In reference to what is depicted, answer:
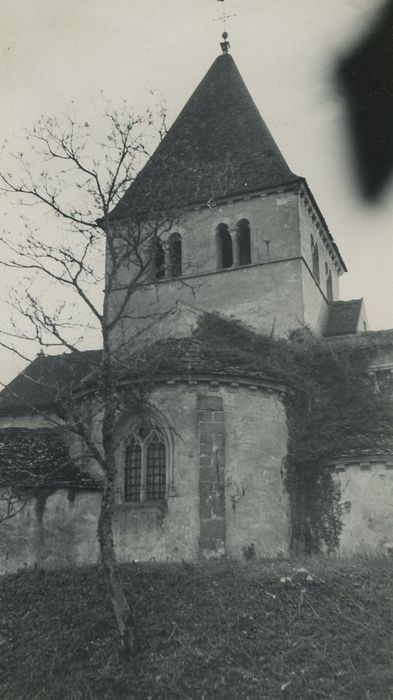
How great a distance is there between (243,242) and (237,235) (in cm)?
47

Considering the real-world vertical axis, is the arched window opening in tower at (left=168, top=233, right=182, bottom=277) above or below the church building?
above

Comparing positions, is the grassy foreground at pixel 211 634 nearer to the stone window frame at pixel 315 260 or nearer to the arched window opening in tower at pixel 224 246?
the arched window opening in tower at pixel 224 246

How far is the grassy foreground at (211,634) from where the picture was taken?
11.3 metres

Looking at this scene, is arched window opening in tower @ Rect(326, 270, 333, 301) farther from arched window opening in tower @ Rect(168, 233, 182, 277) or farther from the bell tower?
arched window opening in tower @ Rect(168, 233, 182, 277)

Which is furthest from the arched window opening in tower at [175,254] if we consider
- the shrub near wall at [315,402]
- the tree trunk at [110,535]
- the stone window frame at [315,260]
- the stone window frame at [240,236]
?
the tree trunk at [110,535]

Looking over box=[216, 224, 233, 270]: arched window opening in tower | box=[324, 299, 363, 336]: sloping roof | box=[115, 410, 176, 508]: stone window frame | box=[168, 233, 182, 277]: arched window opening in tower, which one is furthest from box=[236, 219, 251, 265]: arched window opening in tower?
box=[115, 410, 176, 508]: stone window frame

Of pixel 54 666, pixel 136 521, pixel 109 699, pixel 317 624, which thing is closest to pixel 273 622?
pixel 317 624

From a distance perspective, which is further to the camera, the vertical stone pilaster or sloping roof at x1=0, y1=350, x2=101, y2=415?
sloping roof at x1=0, y1=350, x2=101, y2=415

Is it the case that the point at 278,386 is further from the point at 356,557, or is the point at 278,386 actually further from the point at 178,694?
the point at 178,694

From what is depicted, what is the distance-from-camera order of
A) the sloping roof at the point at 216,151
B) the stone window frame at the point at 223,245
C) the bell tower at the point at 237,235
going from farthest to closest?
the stone window frame at the point at 223,245, the sloping roof at the point at 216,151, the bell tower at the point at 237,235

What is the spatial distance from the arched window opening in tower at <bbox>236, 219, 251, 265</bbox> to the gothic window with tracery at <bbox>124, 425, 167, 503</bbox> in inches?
373

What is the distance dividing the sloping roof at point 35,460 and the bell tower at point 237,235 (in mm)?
5193

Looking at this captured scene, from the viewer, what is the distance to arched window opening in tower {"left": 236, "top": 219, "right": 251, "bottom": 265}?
26.0 meters

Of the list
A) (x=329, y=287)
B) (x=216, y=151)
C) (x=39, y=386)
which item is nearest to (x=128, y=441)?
(x=39, y=386)
